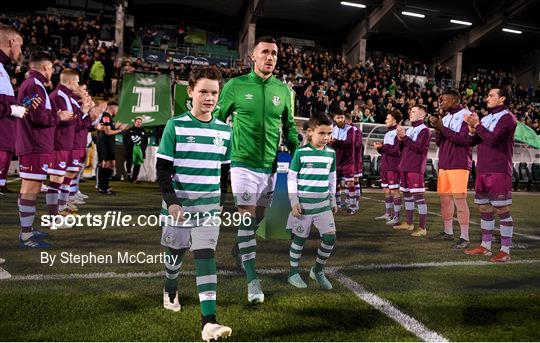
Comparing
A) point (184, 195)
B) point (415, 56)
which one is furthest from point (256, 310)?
point (415, 56)

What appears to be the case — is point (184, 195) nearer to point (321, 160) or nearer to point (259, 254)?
point (321, 160)

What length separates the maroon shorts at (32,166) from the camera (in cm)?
504

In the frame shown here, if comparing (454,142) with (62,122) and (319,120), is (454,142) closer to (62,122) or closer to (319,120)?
(319,120)

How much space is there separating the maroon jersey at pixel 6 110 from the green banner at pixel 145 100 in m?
8.33

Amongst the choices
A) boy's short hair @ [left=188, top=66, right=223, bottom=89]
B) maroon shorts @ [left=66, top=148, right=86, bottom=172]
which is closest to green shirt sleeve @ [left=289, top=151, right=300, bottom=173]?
boy's short hair @ [left=188, top=66, right=223, bottom=89]

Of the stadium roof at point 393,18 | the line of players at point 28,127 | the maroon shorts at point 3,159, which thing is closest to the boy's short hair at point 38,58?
the line of players at point 28,127

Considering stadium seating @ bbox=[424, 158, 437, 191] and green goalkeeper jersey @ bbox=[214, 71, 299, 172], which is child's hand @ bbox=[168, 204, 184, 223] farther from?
stadium seating @ bbox=[424, 158, 437, 191]

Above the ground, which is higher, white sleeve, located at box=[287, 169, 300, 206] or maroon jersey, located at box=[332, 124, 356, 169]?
maroon jersey, located at box=[332, 124, 356, 169]

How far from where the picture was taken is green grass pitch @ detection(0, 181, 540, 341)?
2922mm

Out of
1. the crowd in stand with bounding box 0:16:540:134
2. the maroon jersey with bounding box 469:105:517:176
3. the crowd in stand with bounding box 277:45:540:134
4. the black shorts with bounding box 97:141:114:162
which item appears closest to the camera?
the maroon jersey with bounding box 469:105:517:176

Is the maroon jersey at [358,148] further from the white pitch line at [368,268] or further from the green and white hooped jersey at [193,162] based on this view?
the green and white hooped jersey at [193,162]

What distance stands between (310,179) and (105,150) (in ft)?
23.7

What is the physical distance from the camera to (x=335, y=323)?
3133 millimetres

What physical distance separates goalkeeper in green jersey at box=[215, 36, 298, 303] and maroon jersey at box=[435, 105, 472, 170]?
3.27 metres
